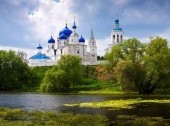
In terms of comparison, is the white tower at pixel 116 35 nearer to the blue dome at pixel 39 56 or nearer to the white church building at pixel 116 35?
the white church building at pixel 116 35

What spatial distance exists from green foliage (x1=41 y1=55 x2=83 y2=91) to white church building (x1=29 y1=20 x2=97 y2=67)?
3580cm

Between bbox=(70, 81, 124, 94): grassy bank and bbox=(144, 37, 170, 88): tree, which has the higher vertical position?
bbox=(144, 37, 170, 88): tree

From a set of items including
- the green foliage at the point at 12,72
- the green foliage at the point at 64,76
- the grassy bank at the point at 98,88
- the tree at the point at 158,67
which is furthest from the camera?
the green foliage at the point at 12,72

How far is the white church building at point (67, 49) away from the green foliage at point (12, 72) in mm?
20287

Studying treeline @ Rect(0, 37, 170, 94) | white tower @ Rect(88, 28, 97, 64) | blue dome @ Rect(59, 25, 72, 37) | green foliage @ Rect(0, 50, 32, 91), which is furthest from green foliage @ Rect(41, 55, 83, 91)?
blue dome @ Rect(59, 25, 72, 37)

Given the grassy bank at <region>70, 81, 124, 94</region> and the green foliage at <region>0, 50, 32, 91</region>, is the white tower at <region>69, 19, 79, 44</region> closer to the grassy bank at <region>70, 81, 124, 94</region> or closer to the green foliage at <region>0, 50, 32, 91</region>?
the green foliage at <region>0, 50, 32, 91</region>

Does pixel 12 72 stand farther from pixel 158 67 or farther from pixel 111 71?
pixel 158 67

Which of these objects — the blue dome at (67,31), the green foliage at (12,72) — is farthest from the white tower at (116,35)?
the green foliage at (12,72)

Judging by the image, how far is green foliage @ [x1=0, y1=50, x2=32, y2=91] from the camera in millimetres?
131750

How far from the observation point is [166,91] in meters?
101

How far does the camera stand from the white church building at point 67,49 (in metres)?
163

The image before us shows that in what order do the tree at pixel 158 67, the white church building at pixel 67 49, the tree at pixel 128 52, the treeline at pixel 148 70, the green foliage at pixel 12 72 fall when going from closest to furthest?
1. the treeline at pixel 148 70
2. the tree at pixel 158 67
3. the tree at pixel 128 52
4. the green foliage at pixel 12 72
5. the white church building at pixel 67 49

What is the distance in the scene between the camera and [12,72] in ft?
447

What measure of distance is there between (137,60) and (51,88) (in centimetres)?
2470
